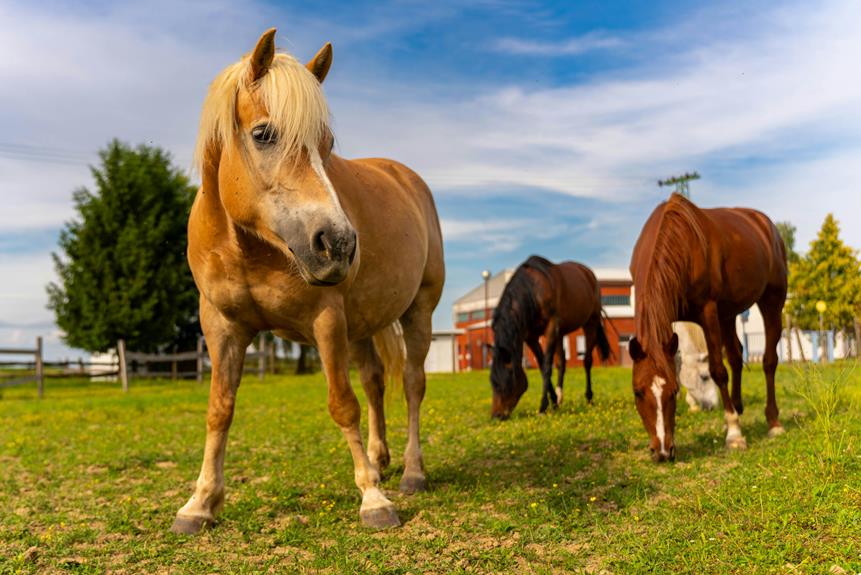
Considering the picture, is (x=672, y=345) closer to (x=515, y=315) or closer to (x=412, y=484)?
(x=412, y=484)

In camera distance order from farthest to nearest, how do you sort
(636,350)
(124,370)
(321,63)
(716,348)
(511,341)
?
(124,370) → (511,341) → (716,348) → (636,350) → (321,63)

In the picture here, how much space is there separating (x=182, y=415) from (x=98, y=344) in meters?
18.5

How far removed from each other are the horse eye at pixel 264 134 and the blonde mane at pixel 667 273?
3632 millimetres

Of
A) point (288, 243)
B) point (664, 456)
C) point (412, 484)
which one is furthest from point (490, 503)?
point (288, 243)

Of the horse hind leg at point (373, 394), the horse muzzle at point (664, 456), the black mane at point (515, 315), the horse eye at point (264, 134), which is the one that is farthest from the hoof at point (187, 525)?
the black mane at point (515, 315)

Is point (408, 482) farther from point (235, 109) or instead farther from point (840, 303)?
point (840, 303)

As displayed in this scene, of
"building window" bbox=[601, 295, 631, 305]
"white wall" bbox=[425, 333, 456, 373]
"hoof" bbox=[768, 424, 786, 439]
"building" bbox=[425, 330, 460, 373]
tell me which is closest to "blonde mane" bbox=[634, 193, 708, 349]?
"hoof" bbox=[768, 424, 786, 439]

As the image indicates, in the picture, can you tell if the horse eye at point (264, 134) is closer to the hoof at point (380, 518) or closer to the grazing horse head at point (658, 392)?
the hoof at point (380, 518)

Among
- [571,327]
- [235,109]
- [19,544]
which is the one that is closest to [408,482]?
[19,544]

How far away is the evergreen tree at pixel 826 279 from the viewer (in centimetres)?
4375

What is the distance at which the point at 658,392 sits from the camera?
5.57 m

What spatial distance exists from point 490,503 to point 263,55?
3.26 m

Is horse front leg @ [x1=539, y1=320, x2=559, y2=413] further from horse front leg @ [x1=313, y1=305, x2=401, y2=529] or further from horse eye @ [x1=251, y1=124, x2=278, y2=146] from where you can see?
horse eye @ [x1=251, y1=124, x2=278, y2=146]

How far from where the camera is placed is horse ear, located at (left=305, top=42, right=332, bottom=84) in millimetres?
3938
